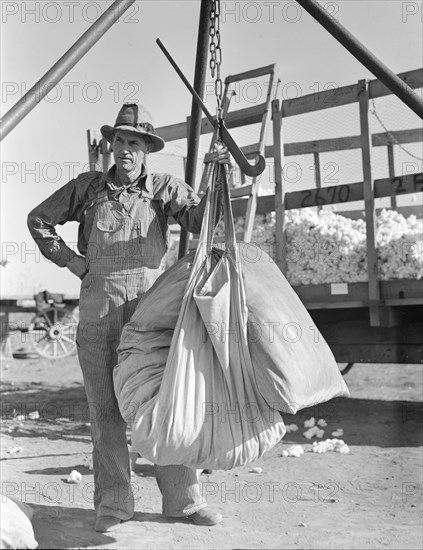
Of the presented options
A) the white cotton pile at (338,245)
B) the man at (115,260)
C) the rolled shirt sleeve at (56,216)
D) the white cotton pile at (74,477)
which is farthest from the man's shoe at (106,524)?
the white cotton pile at (338,245)

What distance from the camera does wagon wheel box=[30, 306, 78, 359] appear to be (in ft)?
43.9

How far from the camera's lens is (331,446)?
5.28 meters

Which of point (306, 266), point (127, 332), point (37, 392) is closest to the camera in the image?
point (127, 332)

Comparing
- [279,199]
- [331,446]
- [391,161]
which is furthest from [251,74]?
[331,446]

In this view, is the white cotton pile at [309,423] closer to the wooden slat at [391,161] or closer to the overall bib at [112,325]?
the wooden slat at [391,161]

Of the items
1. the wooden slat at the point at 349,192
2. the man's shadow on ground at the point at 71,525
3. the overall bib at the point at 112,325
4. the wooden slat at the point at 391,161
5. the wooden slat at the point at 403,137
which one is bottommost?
the man's shadow on ground at the point at 71,525

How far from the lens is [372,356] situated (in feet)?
18.1

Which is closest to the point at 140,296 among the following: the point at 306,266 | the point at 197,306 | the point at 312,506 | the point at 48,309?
the point at 197,306

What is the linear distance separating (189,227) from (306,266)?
2107mm

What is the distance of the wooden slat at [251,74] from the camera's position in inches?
230

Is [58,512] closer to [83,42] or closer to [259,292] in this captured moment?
[259,292]

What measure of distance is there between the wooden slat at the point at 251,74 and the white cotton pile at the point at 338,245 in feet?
4.09

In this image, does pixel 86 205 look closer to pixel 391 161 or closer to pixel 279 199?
pixel 279 199

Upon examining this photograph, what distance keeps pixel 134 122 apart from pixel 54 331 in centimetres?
1046
